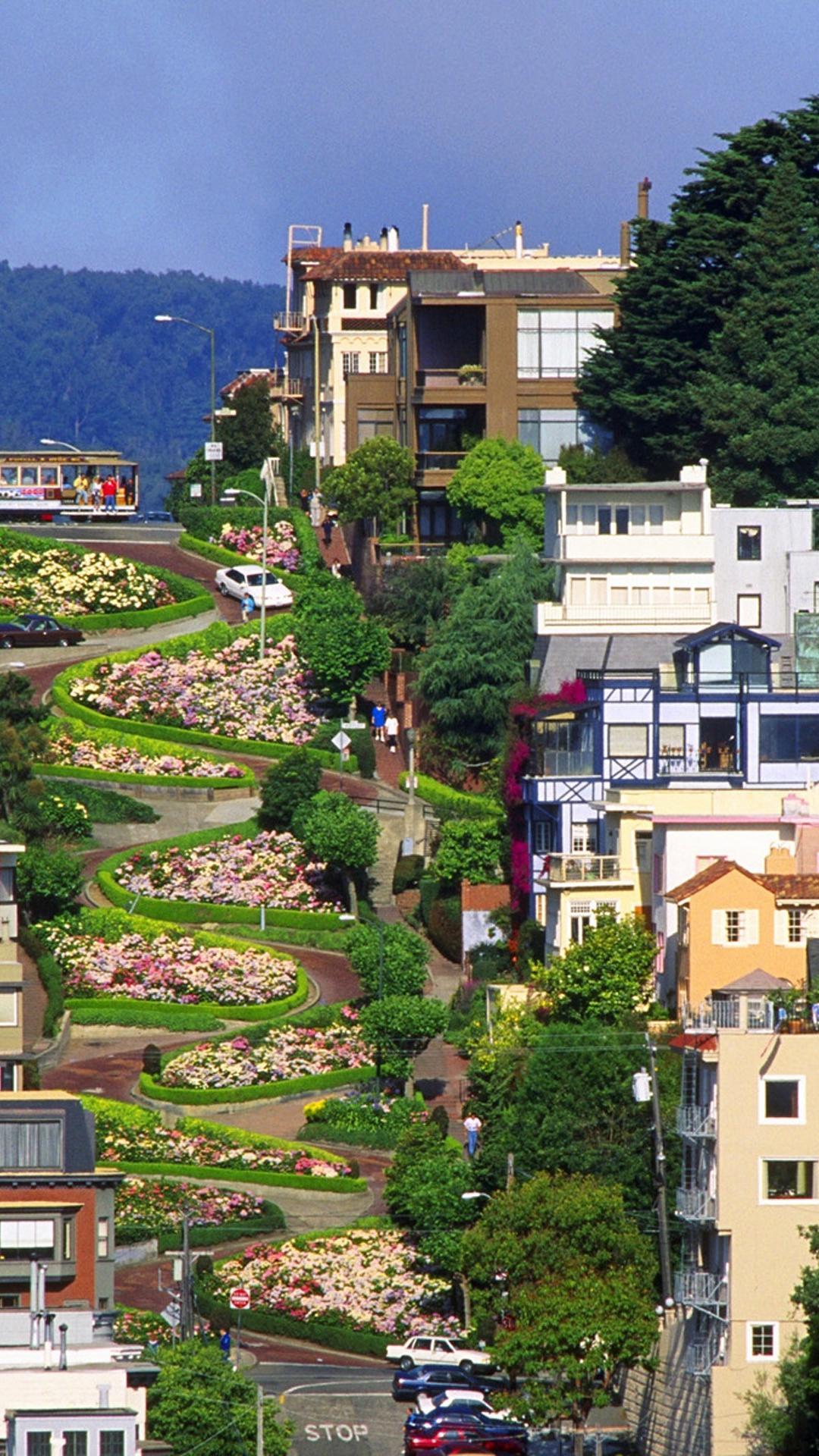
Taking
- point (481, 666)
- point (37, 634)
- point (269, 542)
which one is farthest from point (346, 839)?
point (269, 542)

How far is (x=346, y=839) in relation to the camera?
343 ft

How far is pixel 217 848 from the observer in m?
108

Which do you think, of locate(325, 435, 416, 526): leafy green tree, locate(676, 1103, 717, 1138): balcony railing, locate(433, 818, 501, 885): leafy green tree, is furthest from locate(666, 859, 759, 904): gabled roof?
locate(325, 435, 416, 526): leafy green tree

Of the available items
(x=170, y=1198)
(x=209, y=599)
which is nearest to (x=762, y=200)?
(x=209, y=599)

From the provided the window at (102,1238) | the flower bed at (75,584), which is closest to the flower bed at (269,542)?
the flower bed at (75,584)

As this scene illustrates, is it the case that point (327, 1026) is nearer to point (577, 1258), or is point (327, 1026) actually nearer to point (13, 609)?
point (577, 1258)

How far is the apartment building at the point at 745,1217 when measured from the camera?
214ft

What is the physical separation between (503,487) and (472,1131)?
48727 millimetres

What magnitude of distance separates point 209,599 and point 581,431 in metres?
15.6

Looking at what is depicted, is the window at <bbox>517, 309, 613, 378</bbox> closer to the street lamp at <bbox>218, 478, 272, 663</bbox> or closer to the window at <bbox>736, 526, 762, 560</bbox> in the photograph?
the street lamp at <bbox>218, 478, 272, 663</bbox>

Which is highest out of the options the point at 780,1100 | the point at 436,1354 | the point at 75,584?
the point at 75,584

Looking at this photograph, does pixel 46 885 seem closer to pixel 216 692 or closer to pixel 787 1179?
pixel 216 692

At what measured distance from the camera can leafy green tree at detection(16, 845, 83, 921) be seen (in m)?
102

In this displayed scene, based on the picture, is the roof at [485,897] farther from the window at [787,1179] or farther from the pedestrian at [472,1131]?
the window at [787,1179]
